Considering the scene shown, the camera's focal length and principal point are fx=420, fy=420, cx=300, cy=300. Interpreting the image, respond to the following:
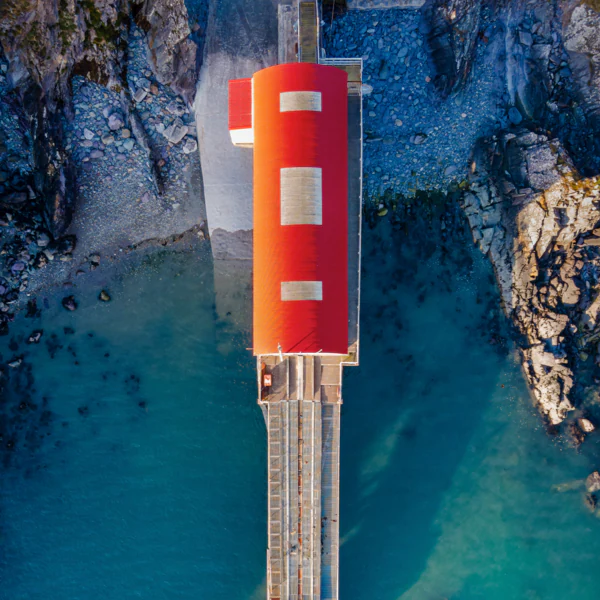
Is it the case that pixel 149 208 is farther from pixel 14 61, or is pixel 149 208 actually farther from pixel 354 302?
pixel 354 302

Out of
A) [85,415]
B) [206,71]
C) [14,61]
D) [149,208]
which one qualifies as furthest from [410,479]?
[14,61]

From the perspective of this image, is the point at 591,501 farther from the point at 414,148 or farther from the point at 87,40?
the point at 87,40

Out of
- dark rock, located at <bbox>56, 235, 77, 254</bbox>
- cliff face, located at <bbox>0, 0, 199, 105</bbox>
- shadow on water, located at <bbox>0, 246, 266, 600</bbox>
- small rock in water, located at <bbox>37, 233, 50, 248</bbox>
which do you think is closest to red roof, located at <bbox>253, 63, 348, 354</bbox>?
shadow on water, located at <bbox>0, 246, 266, 600</bbox>

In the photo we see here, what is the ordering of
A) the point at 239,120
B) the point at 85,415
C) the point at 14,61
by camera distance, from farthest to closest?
the point at 85,415 < the point at 14,61 < the point at 239,120

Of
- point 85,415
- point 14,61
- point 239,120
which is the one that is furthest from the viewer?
point 85,415

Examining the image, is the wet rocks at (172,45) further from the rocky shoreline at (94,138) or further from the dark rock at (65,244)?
the dark rock at (65,244)

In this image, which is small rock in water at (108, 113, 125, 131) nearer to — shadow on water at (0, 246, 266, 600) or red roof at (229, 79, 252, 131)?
red roof at (229, 79, 252, 131)

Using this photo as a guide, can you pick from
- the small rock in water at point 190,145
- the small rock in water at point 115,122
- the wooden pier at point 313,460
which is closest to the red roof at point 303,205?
the wooden pier at point 313,460
